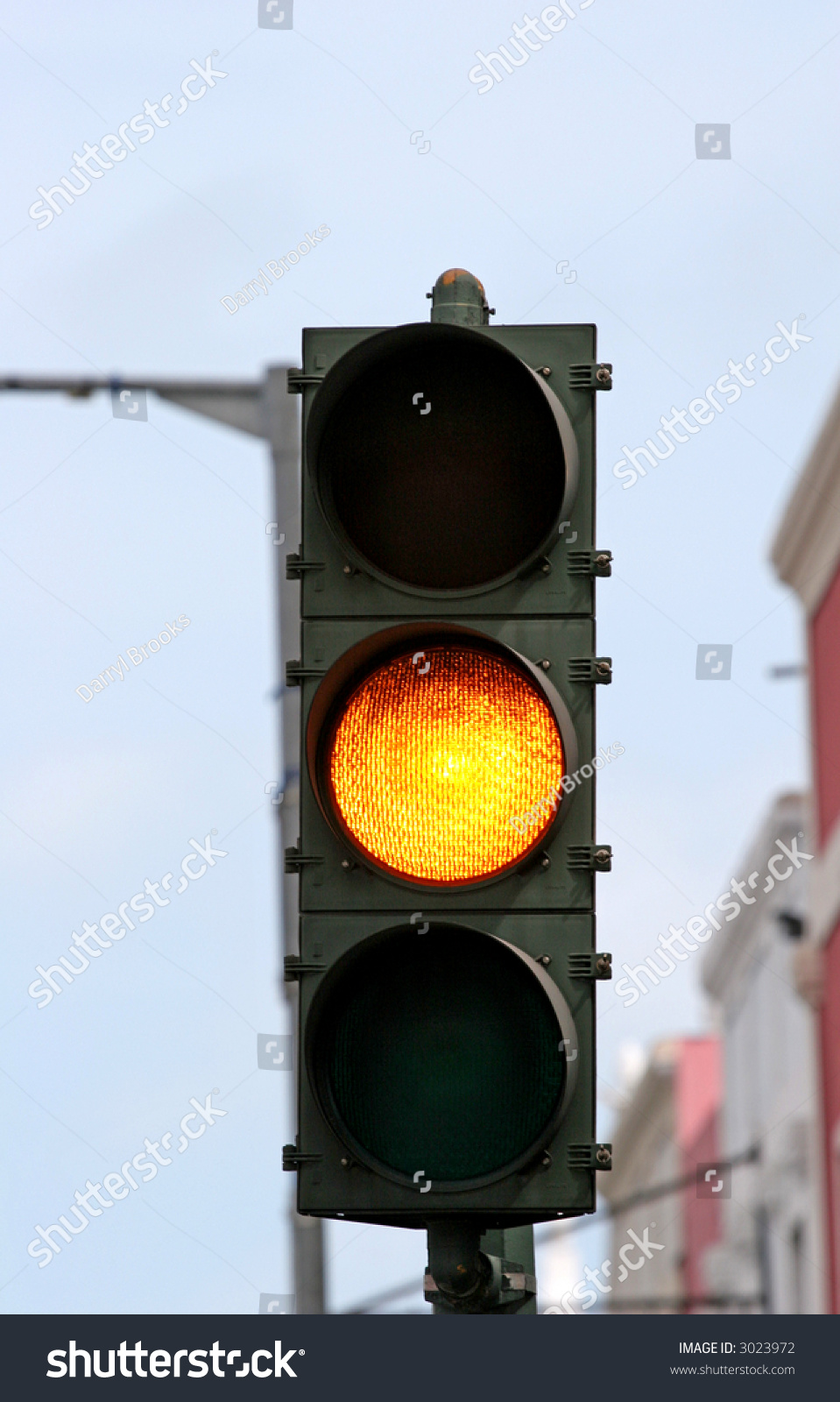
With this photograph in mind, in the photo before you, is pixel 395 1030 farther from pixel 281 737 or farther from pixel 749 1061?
pixel 749 1061

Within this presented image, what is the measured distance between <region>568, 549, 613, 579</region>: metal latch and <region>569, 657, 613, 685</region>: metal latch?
14 cm

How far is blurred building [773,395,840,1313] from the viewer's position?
20.1 m

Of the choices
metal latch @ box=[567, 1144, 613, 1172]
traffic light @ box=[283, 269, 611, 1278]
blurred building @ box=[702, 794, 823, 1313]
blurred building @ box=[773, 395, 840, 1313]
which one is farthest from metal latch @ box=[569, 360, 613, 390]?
blurred building @ box=[702, 794, 823, 1313]

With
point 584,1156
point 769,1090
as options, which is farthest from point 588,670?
point 769,1090

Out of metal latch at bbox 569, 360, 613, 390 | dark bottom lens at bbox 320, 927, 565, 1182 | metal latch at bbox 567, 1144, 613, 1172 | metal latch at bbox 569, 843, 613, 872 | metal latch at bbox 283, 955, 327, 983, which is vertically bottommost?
metal latch at bbox 567, 1144, 613, 1172

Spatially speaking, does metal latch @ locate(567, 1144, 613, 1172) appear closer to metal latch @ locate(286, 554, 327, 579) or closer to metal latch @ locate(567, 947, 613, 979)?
metal latch @ locate(567, 947, 613, 979)

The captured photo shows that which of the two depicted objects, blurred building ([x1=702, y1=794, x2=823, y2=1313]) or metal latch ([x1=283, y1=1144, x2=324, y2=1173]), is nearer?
metal latch ([x1=283, y1=1144, x2=324, y2=1173])

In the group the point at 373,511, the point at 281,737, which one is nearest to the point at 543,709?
the point at 373,511

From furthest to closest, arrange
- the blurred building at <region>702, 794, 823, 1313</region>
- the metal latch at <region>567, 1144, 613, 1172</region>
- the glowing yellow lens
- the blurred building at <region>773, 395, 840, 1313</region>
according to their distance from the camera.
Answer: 1. the blurred building at <region>702, 794, 823, 1313</region>
2. the blurred building at <region>773, 395, 840, 1313</region>
3. the glowing yellow lens
4. the metal latch at <region>567, 1144, 613, 1172</region>

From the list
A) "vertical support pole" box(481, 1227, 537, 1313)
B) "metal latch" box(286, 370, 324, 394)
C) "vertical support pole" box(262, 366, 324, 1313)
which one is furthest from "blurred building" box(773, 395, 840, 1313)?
"metal latch" box(286, 370, 324, 394)

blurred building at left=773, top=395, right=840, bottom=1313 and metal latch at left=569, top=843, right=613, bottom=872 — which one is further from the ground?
blurred building at left=773, top=395, right=840, bottom=1313

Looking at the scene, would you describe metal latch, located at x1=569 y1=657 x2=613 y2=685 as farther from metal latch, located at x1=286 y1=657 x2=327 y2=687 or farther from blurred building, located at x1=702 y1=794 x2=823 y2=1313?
blurred building, located at x1=702 y1=794 x2=823 y2=1313

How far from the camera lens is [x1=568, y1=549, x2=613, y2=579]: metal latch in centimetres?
335

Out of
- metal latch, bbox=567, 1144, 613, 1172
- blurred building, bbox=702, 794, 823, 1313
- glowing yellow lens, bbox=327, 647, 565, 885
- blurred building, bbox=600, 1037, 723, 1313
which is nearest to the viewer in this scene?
metal latch, bbox=567, 1144, 613, 1172
